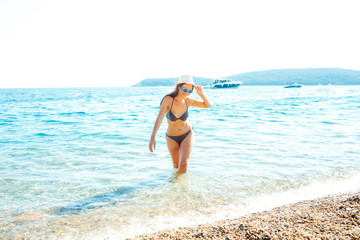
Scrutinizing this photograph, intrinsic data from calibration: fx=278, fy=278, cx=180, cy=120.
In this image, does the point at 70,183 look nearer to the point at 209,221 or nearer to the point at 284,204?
the point at 209,221

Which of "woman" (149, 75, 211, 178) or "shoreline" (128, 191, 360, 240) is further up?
"woman" (149, 75, 211, 178)

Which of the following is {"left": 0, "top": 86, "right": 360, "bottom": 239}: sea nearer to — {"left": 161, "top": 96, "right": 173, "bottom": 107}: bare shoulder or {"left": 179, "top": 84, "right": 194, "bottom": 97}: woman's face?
{"left": 161, "top": 96, "right": 173, "bottom": 107}: bare shoulder

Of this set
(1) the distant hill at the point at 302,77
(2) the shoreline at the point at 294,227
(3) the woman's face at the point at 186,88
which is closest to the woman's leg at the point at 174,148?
(3) the woman's face at the point at 186,88

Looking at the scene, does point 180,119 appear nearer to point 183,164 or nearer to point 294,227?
point 183,164

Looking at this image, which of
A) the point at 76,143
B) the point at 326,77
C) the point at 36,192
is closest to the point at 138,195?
the point at 36,192

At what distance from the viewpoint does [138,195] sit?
471 centimetres

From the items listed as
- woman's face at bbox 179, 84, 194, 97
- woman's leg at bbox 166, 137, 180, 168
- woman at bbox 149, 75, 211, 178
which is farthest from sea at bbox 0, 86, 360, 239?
woman's face at bbox 179, 84, 194, 97

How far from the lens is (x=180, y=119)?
5.15 metres

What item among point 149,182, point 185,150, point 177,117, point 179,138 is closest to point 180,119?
point 177,117

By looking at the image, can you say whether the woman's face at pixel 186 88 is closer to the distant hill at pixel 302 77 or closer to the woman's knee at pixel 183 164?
the woman's knee at pixel 183 164

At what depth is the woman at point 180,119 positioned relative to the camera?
483cm

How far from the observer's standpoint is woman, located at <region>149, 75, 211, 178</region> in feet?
15.9

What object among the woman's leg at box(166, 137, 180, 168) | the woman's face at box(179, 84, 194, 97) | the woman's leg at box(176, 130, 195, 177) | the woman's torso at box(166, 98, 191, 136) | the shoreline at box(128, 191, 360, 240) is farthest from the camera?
the woman's leg at box(166, 137, 180, 168)

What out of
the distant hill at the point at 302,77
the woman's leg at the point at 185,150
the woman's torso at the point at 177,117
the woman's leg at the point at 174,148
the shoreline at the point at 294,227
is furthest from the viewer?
the distant hill at the point at 302,77
